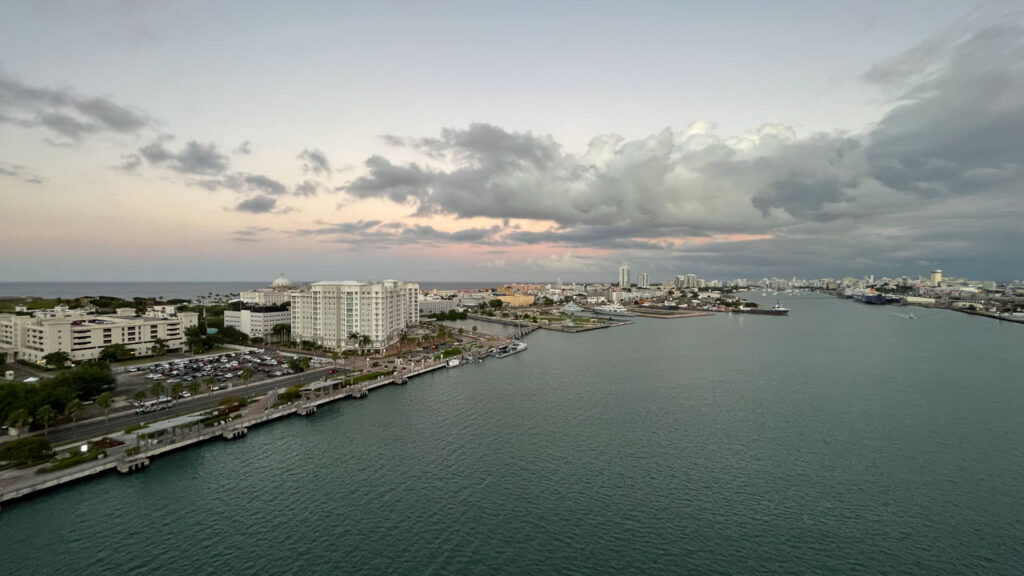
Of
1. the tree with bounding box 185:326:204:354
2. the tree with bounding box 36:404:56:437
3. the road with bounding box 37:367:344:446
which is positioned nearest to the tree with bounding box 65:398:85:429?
the road with bounding box 37:367:344:446

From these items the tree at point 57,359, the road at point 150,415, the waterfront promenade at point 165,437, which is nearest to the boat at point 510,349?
the waterfront promenade at point 165,437

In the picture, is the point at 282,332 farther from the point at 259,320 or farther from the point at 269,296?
the point at 269,296

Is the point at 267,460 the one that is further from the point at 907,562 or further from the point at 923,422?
the point at 923,422

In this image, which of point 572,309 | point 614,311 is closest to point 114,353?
point 614,311

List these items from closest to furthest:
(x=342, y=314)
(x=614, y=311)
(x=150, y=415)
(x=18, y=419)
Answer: (x=18, y=419), (x=150, y=415), (x=342, y=314), (x=614, y=311)

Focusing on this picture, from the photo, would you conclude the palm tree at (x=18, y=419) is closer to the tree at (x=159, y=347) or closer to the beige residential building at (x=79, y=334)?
the beige residential building at (x=79, y=334)

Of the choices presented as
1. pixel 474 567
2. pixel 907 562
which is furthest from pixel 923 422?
pixel 474 567
